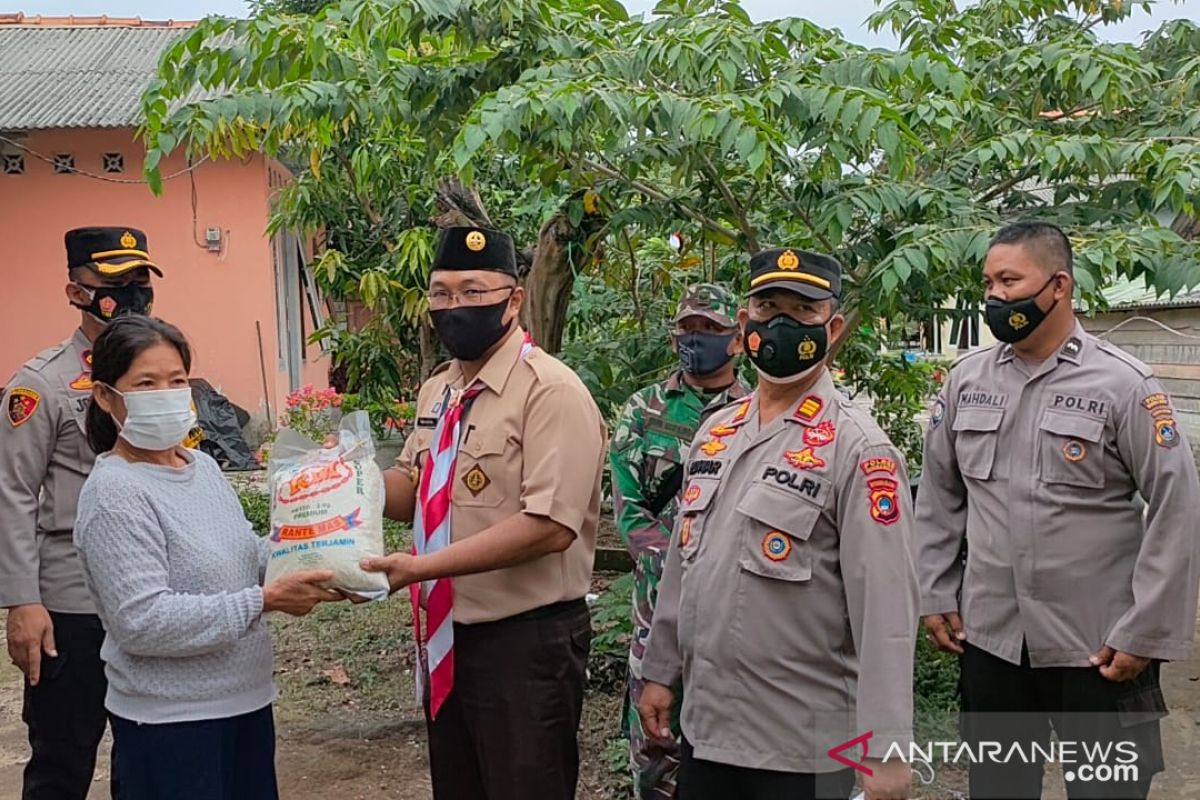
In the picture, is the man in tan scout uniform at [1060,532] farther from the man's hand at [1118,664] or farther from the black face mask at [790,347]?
the black face mask at [790,347]

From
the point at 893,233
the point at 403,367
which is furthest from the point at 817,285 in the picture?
the point at 403,367

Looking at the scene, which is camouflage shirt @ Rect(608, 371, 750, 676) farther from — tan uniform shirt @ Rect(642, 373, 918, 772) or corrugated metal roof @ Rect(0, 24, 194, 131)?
corrugated metal roof @ Rect(0, 24, 194, 131)

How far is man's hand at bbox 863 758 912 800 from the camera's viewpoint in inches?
84.8

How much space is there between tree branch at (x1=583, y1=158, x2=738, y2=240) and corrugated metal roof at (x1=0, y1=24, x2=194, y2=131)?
7.17 m

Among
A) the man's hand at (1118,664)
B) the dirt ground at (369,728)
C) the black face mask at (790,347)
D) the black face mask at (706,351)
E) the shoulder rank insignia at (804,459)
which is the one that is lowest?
the dirt ground at (369,728)

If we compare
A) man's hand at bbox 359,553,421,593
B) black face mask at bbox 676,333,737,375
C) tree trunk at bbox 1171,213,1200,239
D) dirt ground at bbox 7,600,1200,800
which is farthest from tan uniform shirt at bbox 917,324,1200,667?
tree trunk at bbox 1171,213,1200,239

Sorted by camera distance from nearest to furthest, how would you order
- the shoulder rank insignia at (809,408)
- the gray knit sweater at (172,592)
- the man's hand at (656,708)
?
the gray knit sweater at (172,592) < the shoulder rank insignia at (809,408) < the man's hand at (656,708)

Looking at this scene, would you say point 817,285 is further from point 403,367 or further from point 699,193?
point 403,367

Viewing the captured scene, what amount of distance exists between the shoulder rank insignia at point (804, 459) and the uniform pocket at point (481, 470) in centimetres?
73

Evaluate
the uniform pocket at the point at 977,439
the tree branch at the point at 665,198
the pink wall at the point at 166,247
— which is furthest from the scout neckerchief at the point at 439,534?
the pink wall at the point at 166,247

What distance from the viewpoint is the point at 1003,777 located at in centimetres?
167

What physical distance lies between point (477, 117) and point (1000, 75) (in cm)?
254

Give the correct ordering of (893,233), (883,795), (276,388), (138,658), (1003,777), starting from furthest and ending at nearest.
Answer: (276,388), (893,233), (138,658), (883,795), (1003,777)

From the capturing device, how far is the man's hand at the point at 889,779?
2.15m
